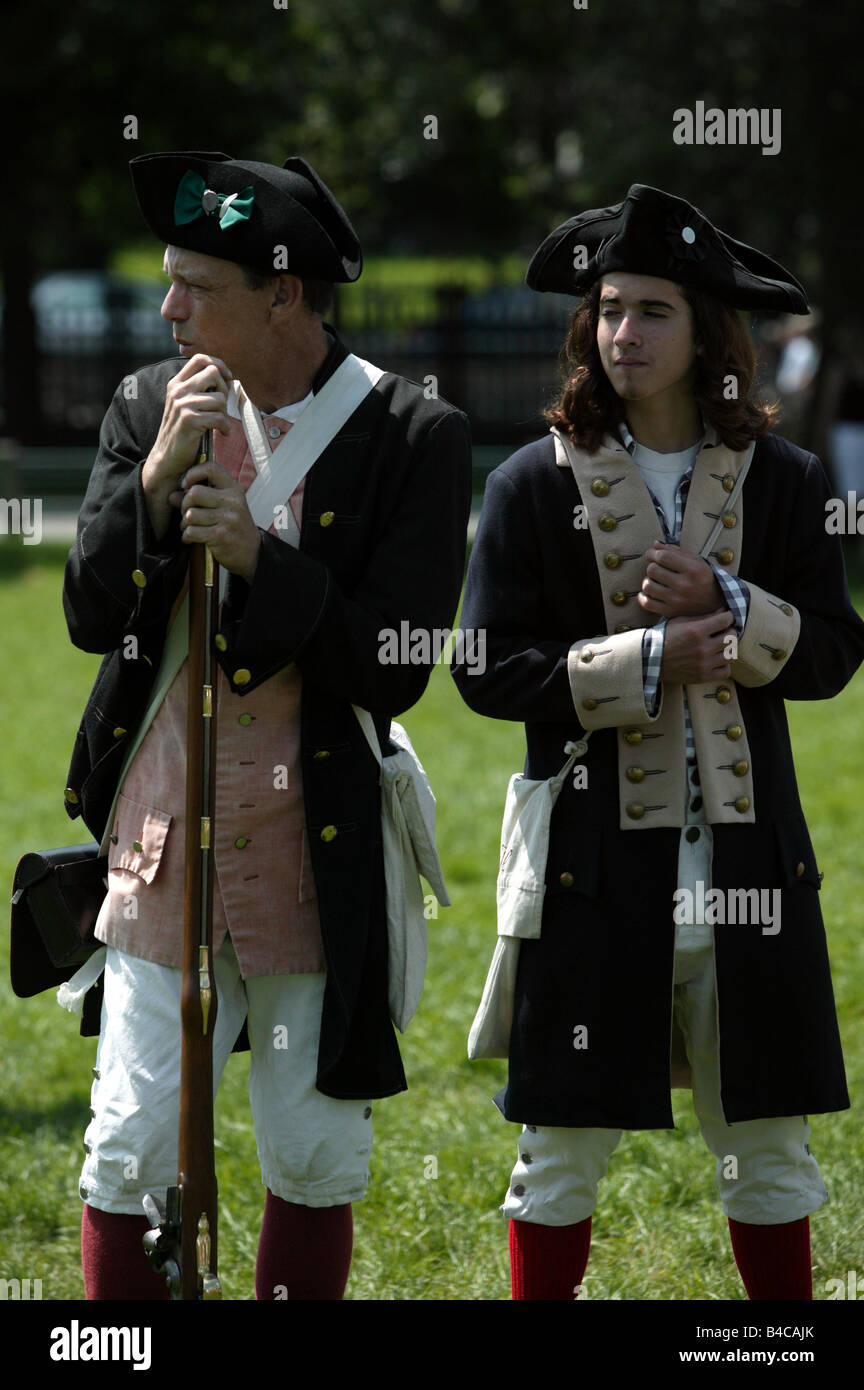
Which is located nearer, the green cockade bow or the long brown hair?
the green cockade bow

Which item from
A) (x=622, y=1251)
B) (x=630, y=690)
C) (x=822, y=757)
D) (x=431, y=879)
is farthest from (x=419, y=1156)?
(x=822, y=757)

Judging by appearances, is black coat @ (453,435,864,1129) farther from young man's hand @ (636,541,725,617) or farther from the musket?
the musket

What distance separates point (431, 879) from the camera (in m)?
3.49

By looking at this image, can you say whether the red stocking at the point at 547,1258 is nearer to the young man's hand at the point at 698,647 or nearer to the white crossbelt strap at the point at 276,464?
the young man's hand at the point at 698,647

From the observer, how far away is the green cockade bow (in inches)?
126

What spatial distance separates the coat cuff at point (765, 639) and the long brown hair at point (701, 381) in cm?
33

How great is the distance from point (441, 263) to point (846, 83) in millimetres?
19164

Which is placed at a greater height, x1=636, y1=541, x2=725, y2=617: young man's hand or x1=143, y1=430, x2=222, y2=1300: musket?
x1=636, y1=541, x2=725, y2=617: young man's hand

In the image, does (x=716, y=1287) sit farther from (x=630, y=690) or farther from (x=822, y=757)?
(x=822, y=757)

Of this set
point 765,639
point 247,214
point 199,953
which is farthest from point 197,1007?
point 247,214

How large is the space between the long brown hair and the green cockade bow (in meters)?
0.70

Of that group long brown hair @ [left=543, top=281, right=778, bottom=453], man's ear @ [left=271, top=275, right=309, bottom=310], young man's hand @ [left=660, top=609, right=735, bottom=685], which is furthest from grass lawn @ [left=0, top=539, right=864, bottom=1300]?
man's ear @ [left=271, top=275, right=309, bottom=310]

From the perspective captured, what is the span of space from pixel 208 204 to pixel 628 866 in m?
1.45

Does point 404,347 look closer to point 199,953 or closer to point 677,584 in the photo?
point 677,584
